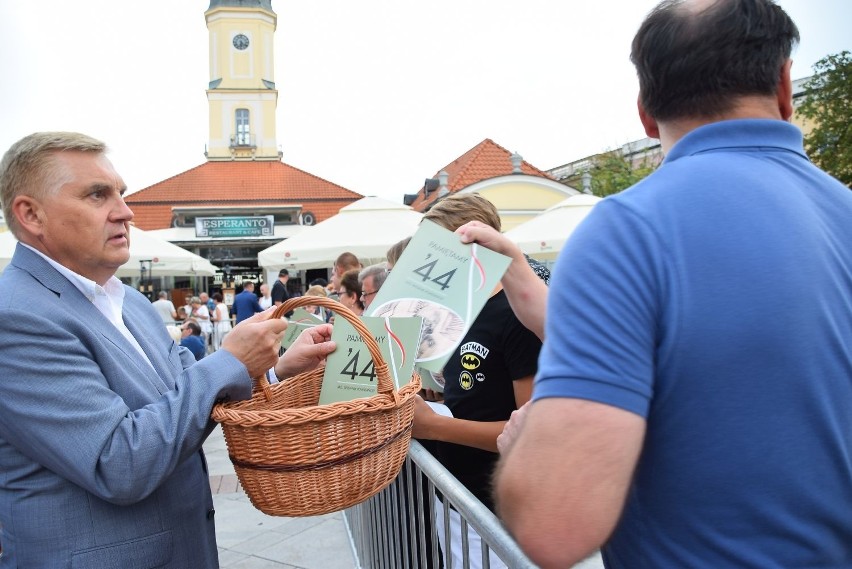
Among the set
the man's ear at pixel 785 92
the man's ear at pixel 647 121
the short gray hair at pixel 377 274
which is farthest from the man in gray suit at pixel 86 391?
the short gray hair at pixel 377 274

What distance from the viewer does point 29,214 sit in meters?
1.55

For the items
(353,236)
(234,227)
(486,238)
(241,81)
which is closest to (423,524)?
(486,238)

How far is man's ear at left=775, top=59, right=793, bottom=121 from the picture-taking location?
3.23 feet

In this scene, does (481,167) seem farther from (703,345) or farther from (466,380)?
(703,345)

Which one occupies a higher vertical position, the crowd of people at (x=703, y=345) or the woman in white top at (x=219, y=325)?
the crowd of people at (x=703, y=345)

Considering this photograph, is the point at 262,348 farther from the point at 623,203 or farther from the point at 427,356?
the point at 623,203

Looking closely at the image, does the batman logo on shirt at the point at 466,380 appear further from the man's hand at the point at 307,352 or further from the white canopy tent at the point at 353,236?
the white canopy tent at the point at 353,236

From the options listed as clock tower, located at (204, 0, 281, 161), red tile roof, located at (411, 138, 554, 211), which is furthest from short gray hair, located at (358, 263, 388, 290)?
clock tower, located at (204, 0, 281, 161)

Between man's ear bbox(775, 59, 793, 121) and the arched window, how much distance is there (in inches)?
1605

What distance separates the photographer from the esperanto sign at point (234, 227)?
25.0 metres

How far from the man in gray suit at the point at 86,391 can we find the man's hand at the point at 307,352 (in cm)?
24

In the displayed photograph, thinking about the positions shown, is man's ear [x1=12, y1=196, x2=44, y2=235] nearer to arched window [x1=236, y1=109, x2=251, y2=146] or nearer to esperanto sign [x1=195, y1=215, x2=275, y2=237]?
esperanto sign [x1=195, y1=215, x2=275, y2=237]

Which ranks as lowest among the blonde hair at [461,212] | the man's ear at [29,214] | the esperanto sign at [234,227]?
the man's ear at [29,214]

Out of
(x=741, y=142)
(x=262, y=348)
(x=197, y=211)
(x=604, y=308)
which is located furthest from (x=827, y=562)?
(x=197, y=211)
